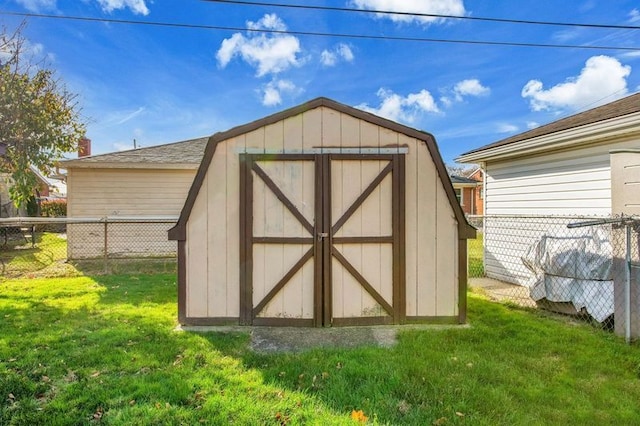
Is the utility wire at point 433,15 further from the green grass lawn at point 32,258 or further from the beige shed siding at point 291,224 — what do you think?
the green grass lawn at point 32,258

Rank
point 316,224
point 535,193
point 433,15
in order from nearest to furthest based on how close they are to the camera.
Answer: point 316,224, point 433,15, point 535,193

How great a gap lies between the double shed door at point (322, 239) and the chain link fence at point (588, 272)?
→ 1956mm

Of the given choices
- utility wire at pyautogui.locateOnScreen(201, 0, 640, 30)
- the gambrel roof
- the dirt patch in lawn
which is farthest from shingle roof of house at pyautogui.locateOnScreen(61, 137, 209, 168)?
the dirt patch in lawn

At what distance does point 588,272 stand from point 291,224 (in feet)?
11.9

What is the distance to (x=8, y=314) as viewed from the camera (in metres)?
4.42

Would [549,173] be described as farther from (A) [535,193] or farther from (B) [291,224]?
(B) [291,224]

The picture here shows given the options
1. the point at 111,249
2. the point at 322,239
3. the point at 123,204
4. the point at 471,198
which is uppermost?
the point at 471,198

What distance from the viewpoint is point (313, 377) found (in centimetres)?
280

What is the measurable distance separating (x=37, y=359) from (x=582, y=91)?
80.9 feet

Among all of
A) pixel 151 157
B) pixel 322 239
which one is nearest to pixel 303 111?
pixel 322 239

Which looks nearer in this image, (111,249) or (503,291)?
(503,291)

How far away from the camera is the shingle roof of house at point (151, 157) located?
Result: 9.01m

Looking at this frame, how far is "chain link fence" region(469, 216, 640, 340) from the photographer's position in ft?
11.8

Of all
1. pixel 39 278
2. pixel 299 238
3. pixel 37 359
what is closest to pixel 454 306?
pixel 299 238
